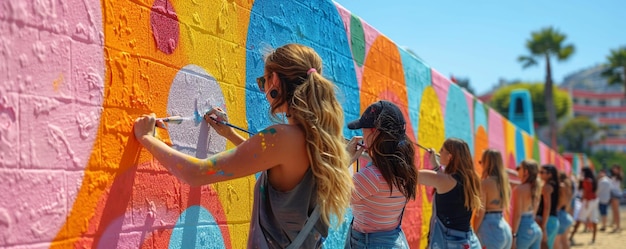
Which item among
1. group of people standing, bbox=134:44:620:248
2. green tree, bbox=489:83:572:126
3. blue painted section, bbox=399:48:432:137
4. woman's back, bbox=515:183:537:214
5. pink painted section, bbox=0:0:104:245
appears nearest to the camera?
pink painted section, bbox=0:0:104:245

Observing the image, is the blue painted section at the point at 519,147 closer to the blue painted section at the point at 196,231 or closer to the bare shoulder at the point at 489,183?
the bare shoulder at the point at 489,183

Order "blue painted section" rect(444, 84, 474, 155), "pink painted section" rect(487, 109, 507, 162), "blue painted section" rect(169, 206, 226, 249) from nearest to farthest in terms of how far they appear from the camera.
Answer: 1. "blue painted section" rect(169, 206, 226, 249)
2. "blue painted section" rect(444, 84, 474, 155)
3. "pink painted section" rect(487, 109, 507, 162)

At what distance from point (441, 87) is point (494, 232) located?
2681 millimetres

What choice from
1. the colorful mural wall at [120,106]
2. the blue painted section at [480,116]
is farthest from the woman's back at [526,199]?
the colorful mural wall at [120,106]

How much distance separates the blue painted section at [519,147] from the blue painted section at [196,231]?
12.7 metres

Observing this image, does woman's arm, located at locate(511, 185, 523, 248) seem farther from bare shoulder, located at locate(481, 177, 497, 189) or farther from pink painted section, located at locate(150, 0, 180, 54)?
pink painted section, located at locate(150, 0, 180, 54)

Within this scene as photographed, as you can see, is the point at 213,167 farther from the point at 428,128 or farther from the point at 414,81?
the point at 428,128

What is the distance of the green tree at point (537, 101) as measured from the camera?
68575mm

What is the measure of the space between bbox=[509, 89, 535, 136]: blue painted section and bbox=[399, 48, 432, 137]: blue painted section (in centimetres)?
1544

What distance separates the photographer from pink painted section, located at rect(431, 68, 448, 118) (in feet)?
28.3

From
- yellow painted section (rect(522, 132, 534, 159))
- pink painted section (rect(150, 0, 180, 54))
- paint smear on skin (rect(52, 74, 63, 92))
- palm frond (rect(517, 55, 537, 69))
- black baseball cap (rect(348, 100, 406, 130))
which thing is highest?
palm frond (rect(517, 55, 537, 69))

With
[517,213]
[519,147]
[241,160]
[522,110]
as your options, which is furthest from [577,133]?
[241,160]

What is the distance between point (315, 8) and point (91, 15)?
254 centimetres

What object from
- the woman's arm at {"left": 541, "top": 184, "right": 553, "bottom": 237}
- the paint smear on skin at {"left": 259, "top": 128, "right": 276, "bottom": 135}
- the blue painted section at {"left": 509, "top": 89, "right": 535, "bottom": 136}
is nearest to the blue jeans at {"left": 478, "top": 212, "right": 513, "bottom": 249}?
the woman's arm at {"left": 541, "top": 184, "right": 553, "bottom": 237}
